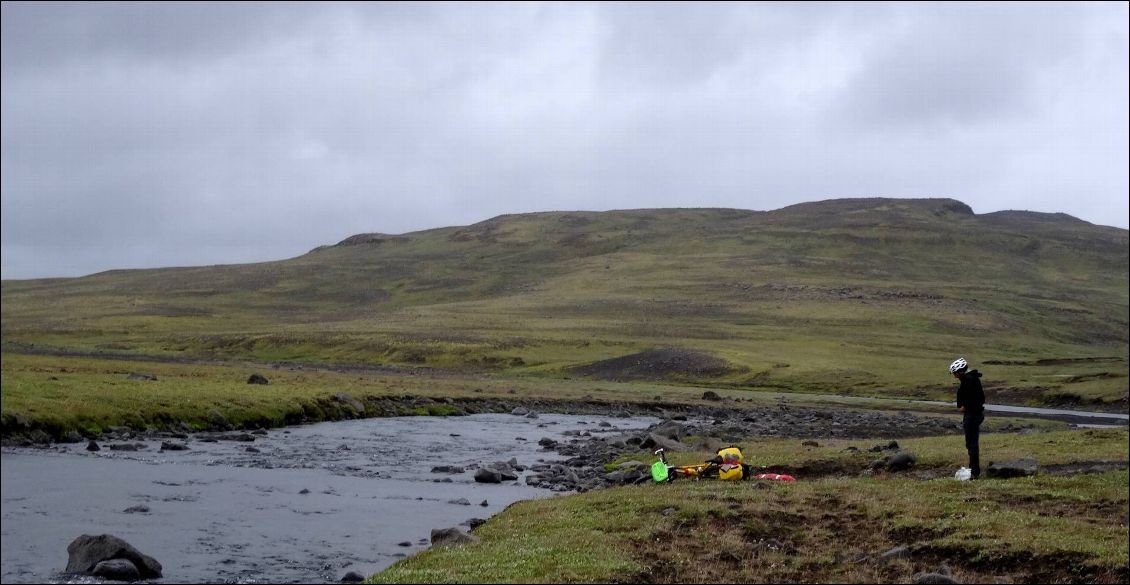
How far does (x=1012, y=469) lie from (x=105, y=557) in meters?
26.2

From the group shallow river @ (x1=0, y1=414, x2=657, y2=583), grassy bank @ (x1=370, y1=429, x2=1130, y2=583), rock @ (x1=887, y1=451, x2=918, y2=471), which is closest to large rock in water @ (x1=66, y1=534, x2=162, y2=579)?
shallow river @ (x1=0, y1=414, x2=657, y2=583)

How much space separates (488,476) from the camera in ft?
136

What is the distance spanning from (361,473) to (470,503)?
922cm

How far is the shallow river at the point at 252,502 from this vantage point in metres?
26.2

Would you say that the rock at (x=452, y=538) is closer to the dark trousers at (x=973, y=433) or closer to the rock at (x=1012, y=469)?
the dark trousers at (x=973, y=433)

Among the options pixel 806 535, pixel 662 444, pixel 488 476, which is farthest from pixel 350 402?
pixel 806 535

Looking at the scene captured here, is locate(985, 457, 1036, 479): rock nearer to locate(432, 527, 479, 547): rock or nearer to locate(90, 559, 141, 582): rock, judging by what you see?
locate(432, 527, 479, 547): rock

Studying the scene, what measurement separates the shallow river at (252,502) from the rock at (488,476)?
49 centimetres

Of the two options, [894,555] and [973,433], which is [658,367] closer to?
[973,433]

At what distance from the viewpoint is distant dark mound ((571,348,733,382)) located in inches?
4919

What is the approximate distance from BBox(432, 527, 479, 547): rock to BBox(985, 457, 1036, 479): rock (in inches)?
663

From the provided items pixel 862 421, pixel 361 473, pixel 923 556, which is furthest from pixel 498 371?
pixel 923 556

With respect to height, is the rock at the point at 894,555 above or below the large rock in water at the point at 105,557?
above

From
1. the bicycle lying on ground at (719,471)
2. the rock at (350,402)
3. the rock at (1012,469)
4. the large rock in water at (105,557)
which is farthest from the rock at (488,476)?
the rock at (350,402)
